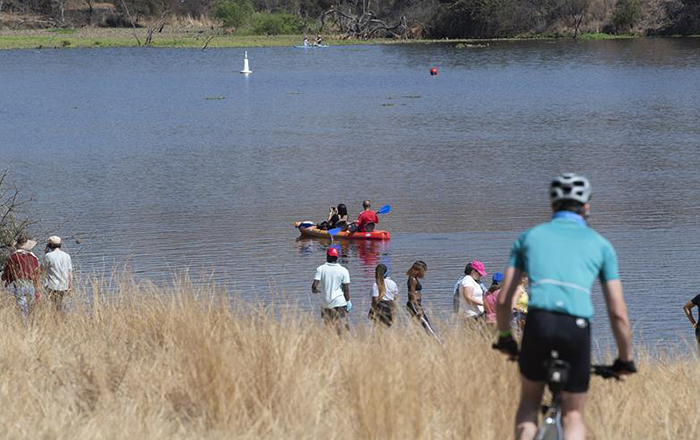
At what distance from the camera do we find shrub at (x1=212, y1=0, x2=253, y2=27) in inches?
4445

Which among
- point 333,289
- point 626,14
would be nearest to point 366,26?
point 626,14

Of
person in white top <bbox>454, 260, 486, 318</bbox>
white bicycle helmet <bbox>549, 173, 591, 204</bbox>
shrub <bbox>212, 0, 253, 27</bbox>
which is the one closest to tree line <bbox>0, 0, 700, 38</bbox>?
shrub <bbox>212, 0, 253, 27</bbox>

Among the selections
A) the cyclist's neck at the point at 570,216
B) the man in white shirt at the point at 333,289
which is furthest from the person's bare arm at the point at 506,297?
the man in white shirt at the point at 333,289

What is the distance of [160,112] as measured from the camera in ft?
A: 186

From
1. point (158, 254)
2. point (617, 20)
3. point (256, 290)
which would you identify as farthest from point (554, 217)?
point (617, 20)

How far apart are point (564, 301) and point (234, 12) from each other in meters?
109

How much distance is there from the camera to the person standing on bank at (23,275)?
41.8 ft

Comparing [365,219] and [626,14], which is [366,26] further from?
[365,219]

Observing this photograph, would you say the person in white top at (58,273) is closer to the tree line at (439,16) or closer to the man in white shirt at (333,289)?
the man in white shirt at (333,289)

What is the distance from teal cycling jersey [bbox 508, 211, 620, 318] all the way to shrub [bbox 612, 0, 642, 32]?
10154cm

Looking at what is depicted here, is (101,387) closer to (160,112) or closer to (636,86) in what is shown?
(160,112)

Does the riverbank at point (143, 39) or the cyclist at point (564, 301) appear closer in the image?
the cyclist at point (564, 301)

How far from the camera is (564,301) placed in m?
6.04

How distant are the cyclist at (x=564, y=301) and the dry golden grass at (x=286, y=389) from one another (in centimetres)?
129
